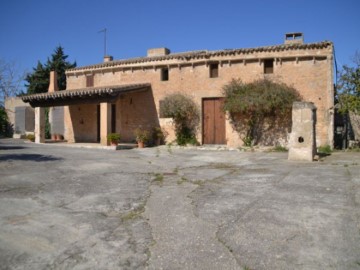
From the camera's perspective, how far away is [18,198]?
16.8ft

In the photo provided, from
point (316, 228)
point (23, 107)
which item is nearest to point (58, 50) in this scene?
point (23, 107)

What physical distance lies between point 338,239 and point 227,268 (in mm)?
1491

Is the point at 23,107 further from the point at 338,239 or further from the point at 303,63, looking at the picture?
the point at 338,239

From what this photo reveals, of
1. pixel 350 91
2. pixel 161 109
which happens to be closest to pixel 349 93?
pixel 350 91

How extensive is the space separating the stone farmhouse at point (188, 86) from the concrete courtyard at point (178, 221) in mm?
7975

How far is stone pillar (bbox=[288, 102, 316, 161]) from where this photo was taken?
984 centimetres

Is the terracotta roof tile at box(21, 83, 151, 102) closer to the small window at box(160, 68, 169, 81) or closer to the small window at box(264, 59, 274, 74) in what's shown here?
the small window at box(160, 68, 169, 81)

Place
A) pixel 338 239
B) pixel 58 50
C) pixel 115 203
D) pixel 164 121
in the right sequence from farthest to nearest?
pixel 58 50, pixel 164 121, pixel 115 203, pixel 338 239

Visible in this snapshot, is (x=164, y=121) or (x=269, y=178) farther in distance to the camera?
(x=164, y=121)

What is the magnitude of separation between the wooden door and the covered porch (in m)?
3.02

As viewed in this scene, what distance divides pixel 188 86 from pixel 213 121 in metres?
2.37

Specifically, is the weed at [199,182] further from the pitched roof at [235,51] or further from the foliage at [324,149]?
the pitched roof at [235,51]

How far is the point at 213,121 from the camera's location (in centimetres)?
1625

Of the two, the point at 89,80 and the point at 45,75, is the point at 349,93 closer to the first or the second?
the point at 89,80
